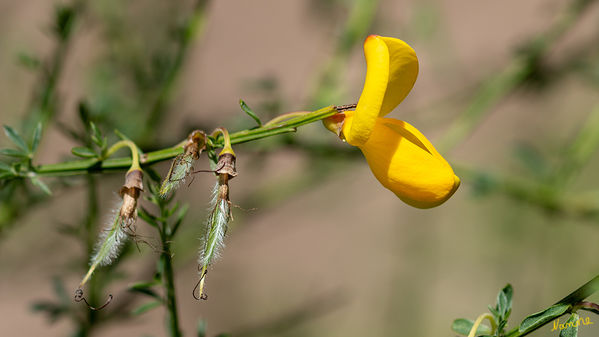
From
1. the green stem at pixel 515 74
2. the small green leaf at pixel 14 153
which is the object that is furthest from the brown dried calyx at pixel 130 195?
the green stem at pixel 515 74

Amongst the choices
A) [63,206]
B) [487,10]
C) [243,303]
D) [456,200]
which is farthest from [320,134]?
[487,10]

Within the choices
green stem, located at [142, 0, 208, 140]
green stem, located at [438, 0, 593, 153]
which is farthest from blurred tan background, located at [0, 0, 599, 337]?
green stem, located at [142, 0, 208, 140]

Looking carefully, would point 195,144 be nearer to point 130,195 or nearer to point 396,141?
point 130,195

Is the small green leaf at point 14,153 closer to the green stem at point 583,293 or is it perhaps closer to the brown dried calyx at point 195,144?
the brown dried calyx at point 195,144

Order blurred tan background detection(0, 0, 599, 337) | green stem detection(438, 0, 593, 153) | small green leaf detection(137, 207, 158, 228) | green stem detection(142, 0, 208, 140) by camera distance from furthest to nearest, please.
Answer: blurred tan background detection(0, 0, 599, 337)
green stem detection(438, 0, 593, 153)
green stem detection(142, 0, 208, 140)
small green leaf detection(137, 207, 158, 228)

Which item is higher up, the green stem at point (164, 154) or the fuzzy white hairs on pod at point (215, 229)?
the green stem at point (164, 154)

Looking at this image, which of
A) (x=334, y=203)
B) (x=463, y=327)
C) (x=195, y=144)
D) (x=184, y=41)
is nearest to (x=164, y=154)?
(x=195, y=144)

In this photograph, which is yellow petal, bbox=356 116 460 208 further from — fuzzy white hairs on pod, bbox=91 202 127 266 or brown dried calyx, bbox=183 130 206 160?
fuzzy white hairs on pod, bbox=91 202 127 266
